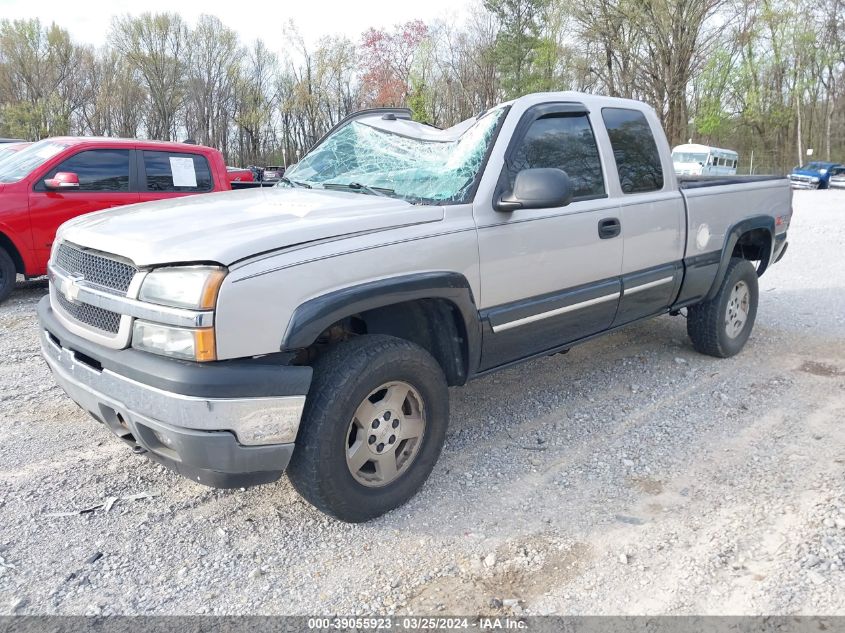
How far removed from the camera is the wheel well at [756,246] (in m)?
5.52

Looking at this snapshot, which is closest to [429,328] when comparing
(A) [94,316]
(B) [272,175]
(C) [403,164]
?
(C) [403,164]

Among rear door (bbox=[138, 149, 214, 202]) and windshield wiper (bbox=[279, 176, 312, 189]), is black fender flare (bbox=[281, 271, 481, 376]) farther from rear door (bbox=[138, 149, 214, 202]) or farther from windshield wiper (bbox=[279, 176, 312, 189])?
rear door (bbox=[138, 149, 214, 202])

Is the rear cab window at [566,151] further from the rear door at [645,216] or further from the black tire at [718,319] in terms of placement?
the black tire at [718,319]

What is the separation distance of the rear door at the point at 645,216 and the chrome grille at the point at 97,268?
2825 millimetres

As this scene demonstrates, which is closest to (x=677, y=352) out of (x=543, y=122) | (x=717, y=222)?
(x=717, y=222)

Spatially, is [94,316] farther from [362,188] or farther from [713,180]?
[713,180]

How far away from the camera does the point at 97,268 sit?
2.77 metres

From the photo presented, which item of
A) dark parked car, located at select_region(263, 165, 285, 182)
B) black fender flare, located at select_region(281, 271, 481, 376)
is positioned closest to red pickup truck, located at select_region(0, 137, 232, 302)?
dark parked car, located at select_region(263, 165, 285, 182)

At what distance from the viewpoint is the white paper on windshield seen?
7984 millimetres

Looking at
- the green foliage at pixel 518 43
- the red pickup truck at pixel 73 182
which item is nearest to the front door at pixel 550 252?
the red pickup truck at pixel 73 182

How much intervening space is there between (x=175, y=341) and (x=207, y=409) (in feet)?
0.92

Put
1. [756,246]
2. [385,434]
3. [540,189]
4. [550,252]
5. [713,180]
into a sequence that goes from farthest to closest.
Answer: [756,246] < [713,180] < [550,252] < [540,189] < [385,434]

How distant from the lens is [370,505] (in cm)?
291

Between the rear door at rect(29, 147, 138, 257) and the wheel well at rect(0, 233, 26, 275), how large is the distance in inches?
8.5
